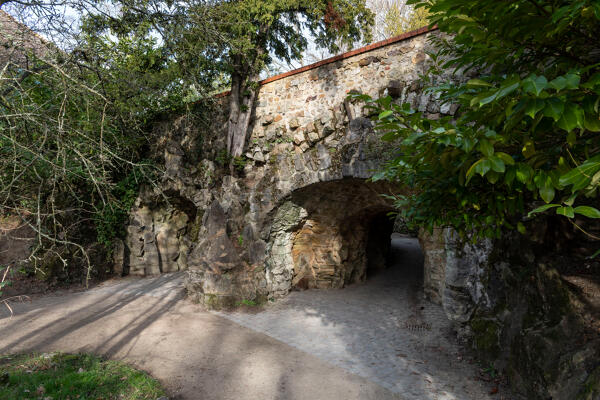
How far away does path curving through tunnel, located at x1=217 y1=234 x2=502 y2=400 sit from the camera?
13.8 ft

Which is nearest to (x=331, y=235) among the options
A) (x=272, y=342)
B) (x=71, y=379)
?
(x=272, y=342)

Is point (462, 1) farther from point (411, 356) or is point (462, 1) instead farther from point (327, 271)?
point (327, 271)

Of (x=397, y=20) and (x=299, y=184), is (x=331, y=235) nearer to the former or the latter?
(x=299, y=184)

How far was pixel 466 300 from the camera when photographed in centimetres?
498

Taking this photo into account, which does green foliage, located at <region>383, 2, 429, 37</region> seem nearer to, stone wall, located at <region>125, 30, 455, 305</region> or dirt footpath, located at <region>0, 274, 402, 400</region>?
stone wall, located at <region>125, 30, 455, 305</region>

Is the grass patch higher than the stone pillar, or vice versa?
the stone pillar

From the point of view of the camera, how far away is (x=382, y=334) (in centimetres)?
575

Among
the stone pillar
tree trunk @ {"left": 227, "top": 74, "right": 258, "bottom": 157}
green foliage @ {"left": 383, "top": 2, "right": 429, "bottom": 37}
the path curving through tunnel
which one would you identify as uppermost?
green foliage @ {"left": 383, "top": 2, "right": 429, "bottom": 37}

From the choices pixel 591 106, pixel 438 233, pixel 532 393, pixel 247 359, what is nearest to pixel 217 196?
pixel 247 359

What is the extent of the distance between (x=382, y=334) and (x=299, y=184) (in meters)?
3.48

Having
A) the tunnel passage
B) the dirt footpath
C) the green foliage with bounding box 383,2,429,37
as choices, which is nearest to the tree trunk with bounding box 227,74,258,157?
the tunnel passage

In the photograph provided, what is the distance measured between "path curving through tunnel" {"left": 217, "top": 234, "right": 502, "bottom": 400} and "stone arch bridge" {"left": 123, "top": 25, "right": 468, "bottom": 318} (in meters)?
0.64

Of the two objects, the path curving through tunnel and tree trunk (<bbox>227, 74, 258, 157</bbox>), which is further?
tree trunk (<bbox>227, 74, 258, 157</bbox>)

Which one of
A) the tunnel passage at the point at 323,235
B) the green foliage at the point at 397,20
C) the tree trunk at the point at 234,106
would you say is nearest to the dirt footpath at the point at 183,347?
the tunnel passage at the point at 323,235
